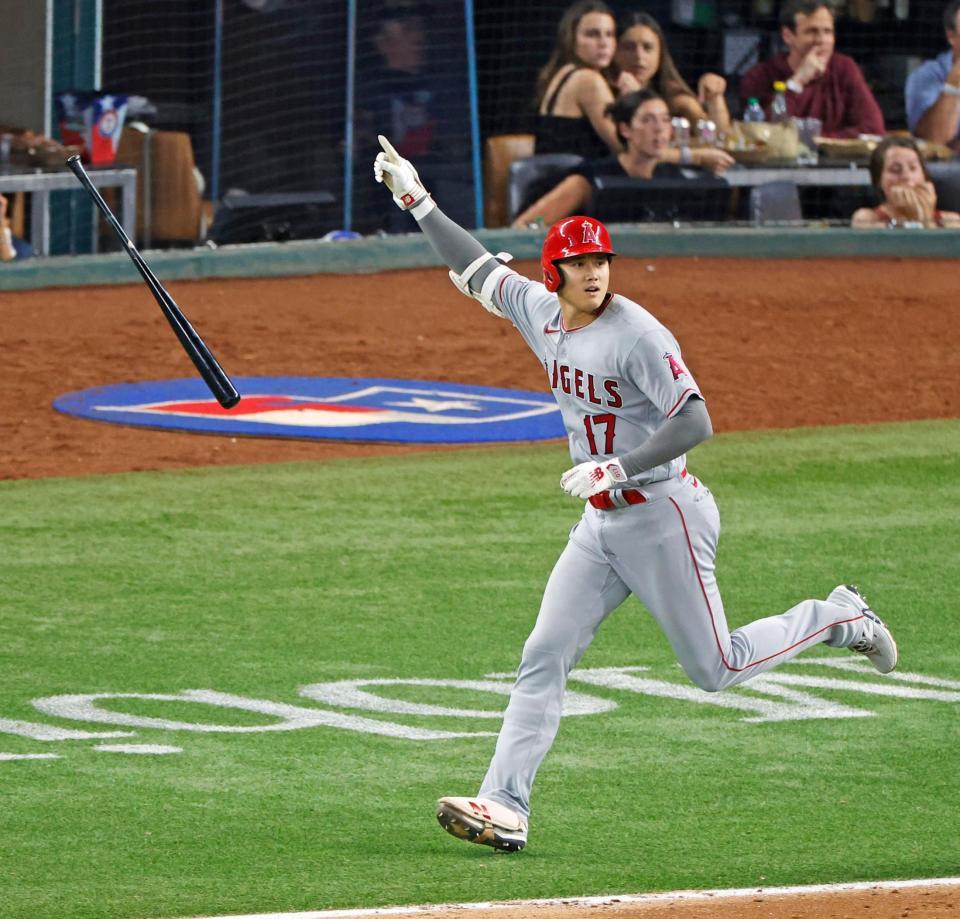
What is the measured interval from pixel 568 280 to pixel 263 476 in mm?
5611

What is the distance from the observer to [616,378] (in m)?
5.15

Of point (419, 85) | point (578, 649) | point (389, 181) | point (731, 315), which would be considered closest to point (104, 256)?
point (419, 85)

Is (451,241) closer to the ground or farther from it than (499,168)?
closer to the ground

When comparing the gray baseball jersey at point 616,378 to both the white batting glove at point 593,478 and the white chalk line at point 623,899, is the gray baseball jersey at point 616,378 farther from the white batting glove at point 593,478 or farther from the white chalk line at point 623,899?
the white chalk line at point 623,899

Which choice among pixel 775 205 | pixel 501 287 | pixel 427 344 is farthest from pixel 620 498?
pixel 775 205

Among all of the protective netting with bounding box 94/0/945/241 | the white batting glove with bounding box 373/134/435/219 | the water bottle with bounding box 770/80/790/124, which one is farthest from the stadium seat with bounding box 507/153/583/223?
the white batting glove with bounding box 373/134/435/219

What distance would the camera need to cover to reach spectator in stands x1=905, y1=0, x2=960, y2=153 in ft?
57.2

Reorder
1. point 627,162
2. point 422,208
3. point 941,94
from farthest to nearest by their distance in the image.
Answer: point 941,94
point 627,162
point 422,208

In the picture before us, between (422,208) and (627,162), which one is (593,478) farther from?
(627,162)

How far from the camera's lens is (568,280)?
17.0ft

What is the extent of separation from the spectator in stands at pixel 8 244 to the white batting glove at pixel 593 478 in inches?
417

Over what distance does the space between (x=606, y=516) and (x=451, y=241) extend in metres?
1.00

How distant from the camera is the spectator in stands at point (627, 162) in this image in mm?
16047

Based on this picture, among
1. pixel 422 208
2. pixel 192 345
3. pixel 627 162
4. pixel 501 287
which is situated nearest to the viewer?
pixel 501 287
